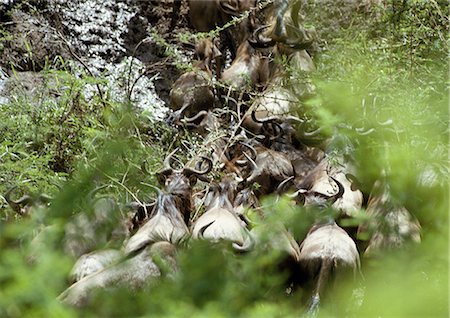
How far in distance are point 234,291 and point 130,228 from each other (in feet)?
3.82

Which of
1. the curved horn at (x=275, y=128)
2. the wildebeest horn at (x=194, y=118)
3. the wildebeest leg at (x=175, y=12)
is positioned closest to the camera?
the curved horn at (x=275, y=128)

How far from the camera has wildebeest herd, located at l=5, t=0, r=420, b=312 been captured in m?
1.00

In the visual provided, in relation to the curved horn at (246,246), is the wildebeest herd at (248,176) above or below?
below

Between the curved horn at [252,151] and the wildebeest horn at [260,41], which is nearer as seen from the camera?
the curved horn at [252,151]

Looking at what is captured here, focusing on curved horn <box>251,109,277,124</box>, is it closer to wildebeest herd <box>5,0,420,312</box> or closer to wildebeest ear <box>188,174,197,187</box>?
wildebeest herd <box>5,0,420,312</box>

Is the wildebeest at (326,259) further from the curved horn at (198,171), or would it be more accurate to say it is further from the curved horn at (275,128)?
the curved horn at (275,128)

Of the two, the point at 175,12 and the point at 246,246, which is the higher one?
the point at 246,246

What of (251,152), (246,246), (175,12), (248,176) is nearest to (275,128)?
(251,152)

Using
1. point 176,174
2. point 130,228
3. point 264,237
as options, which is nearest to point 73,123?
point 176,174

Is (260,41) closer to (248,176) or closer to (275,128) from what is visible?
(275,128)

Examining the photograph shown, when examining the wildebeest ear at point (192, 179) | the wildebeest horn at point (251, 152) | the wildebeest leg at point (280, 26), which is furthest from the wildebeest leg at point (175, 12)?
the wildebeest ear at point (192, 179)

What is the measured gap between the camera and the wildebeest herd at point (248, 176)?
100 cm

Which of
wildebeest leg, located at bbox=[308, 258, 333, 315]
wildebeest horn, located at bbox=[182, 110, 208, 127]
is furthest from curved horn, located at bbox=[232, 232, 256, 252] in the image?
wildebeest horn, located at bbox=[182, 110, 208, 127]

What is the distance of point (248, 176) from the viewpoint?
74.0 inches
